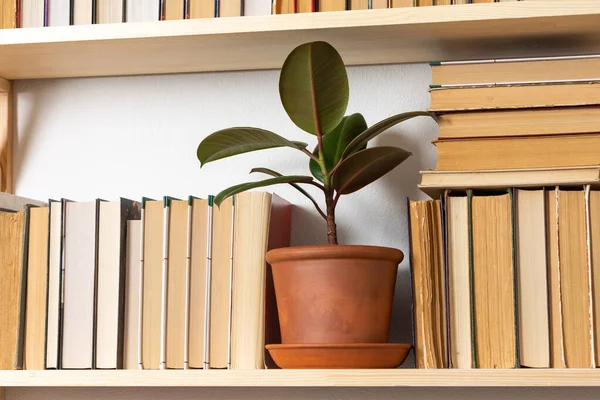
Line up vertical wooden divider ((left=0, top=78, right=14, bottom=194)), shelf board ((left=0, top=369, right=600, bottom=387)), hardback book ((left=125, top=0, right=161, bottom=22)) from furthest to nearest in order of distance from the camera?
1. vertical wooden divider ((left=0, top=78, right=14, bottom=194))
2. hardback book ((left=125, top=0, right=161, bottom=22))
3. shelf board ((left=0, top=369, right=600, bottom=387))

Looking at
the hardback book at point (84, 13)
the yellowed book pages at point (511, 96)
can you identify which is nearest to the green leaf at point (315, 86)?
the yellowed book pages at point (511, 96)

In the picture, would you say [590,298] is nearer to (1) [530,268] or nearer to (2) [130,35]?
(1) [530,268]

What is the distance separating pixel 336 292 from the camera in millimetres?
1038

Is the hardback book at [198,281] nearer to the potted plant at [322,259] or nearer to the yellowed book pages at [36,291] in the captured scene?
the potted plant at [322,259]

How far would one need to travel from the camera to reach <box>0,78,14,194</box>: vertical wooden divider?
137cm

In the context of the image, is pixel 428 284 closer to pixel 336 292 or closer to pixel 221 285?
pixel 336 292

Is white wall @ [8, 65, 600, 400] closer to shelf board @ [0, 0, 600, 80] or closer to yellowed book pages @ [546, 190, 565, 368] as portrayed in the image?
shelf board @ [0, 0, 600, 80]

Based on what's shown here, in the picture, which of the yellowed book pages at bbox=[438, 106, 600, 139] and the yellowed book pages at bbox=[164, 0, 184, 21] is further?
the yellowed book pages at bbox=[164, 0, 184, 21]

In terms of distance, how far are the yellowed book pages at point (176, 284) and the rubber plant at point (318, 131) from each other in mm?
96

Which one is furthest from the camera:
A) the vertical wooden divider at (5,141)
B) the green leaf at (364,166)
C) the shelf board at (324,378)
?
the vertical wooden divider at (5,141)

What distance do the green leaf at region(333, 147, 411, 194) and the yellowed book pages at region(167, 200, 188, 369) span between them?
0.20 metres

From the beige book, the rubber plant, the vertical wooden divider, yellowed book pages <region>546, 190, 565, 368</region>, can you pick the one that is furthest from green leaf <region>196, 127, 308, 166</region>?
the vertical wooden divider

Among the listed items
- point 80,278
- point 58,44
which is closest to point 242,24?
point 58,44

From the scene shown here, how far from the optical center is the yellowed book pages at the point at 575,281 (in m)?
1.01
